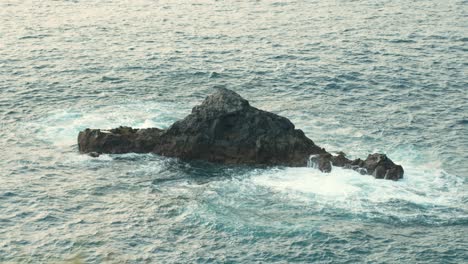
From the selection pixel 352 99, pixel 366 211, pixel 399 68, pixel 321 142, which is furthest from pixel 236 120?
pixel 399 68

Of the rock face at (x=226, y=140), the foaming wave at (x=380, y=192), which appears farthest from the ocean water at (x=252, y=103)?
the rock face at (x=226, y=140)

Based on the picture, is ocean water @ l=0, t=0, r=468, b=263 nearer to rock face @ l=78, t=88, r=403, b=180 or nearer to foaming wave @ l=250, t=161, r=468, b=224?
foaming wave @ l=250, t=161, r=468, b=224

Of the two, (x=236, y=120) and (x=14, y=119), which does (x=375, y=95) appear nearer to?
(x=236, y=120)

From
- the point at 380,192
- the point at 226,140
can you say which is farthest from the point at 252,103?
the point at 380,192

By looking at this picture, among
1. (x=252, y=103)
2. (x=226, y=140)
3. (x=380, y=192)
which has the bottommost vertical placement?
(x=380, y=192)

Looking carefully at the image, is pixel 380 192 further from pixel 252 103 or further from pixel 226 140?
pixel 252 103

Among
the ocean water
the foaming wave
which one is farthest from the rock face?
the foaming wave

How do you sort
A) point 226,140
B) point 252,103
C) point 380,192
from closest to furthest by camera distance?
point 380,192 < point 226,140 < point 252,103
